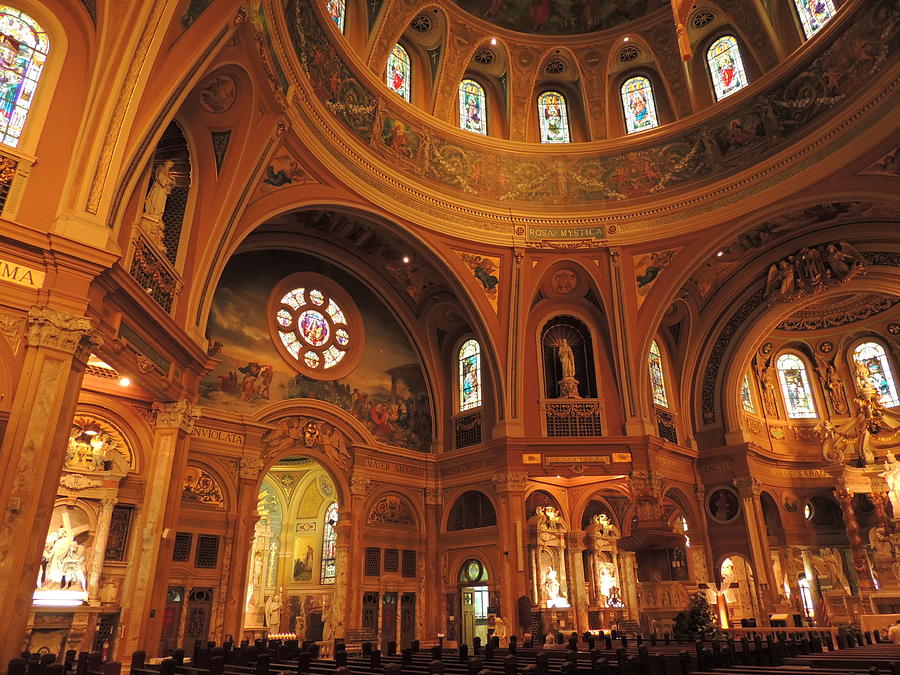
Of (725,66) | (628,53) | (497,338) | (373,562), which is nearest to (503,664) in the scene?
(373,562)

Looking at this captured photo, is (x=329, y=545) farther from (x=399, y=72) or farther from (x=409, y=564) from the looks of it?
(x=399, y=72)

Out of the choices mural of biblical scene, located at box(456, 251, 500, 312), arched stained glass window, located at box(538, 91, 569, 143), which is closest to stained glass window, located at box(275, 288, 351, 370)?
mural of biblical scene, located at box(456, 251, 500, 312)

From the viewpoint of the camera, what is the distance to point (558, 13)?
20.6 metres

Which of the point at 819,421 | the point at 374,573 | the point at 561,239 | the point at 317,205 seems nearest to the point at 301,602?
the point at 374,573

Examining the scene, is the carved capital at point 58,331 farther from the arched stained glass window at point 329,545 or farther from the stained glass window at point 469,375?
the arched stained glass window at point 329,545

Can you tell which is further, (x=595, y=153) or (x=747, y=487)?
(x=747, y=487)

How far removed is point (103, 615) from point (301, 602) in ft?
34.9

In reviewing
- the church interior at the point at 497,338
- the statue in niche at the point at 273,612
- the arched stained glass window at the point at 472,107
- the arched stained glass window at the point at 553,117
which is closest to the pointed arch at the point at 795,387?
the church interior at the point at 497,338

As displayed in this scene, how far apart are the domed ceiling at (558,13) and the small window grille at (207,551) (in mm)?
16999

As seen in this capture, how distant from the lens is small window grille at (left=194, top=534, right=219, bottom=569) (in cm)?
1599

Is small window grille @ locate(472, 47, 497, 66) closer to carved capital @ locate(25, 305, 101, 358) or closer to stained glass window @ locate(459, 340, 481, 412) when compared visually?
stained glass window @ locate(459, 340, 481, 412)

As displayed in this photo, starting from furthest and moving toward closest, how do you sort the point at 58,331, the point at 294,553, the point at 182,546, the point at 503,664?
the point at 294,553, the point at 182,546, the point at 58,331, the point at 503,664

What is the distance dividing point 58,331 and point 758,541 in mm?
20698

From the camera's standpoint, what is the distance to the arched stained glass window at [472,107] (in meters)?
21.1
